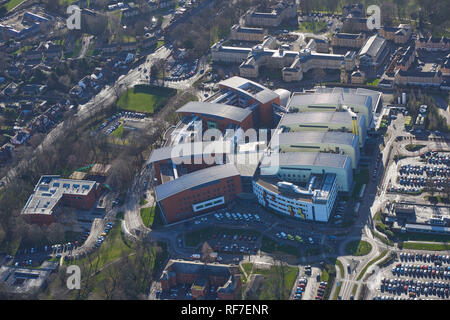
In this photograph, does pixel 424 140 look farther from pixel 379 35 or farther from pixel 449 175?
pixel 379 35

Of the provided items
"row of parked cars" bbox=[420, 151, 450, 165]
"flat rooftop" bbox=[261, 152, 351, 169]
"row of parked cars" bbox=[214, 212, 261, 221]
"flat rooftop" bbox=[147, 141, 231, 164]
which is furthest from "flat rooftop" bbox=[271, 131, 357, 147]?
"row of parked cars" bbox=[214, 212, 261, 221]

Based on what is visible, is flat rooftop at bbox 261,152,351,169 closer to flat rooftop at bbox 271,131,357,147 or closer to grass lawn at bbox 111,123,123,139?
flat rooftop at bbox 271,131,357,147

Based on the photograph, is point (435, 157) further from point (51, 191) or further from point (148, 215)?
point (51, 191)

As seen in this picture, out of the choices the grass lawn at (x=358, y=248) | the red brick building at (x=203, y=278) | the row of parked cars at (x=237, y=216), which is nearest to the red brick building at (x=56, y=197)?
the row of parked cars at (x=237, y=216)

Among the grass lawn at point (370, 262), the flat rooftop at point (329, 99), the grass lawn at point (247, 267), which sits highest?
the flat rooftop at point (329, 99)

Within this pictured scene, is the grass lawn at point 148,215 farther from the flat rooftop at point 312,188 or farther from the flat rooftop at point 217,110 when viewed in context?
the flat rooftop at point 217,110

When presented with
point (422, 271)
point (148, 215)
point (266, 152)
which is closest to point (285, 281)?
point (422, 271)
